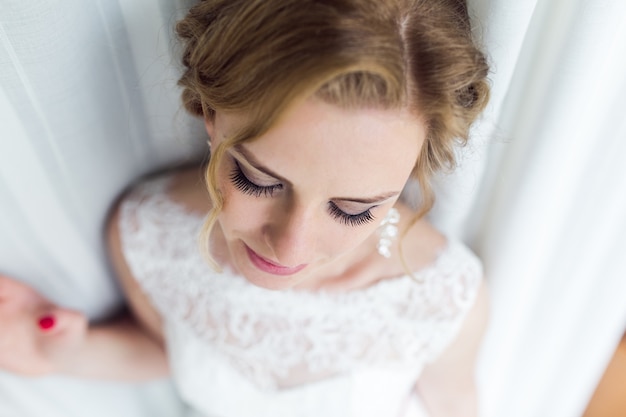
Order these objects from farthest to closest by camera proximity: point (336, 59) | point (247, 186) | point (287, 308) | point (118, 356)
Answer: point (118, 356), point (287, 308), point (247, 186), point (336, 59)

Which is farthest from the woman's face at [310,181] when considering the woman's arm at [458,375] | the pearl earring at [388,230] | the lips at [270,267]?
the woman's arm at [458,375]

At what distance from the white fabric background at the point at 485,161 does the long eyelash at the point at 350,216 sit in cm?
22

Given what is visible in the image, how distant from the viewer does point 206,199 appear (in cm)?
94

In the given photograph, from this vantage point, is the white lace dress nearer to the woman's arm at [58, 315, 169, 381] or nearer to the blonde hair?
the woman's arm at [58, 315, 169, 381]

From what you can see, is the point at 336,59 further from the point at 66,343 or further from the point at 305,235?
the point at 66,343

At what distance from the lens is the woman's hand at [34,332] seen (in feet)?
2.95

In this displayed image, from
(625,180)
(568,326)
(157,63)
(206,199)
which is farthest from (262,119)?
(568,326)

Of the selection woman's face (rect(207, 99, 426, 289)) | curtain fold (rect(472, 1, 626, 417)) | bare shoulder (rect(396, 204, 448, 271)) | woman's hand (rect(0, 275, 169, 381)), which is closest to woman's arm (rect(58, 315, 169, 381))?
woman's hand (rect(0, 275, 169, 381))

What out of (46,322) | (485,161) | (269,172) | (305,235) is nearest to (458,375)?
(485,161)

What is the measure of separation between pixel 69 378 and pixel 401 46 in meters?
0.85

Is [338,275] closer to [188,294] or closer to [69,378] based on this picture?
Result: [188,294]

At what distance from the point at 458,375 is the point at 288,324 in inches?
12.9

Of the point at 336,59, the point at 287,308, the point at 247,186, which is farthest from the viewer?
the point at 287,308

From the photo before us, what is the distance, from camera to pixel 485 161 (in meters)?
0.86
